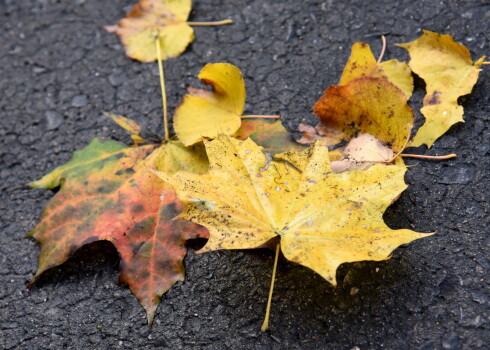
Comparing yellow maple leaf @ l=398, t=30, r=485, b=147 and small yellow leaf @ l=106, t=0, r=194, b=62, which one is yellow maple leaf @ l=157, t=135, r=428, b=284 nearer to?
yellow maple leaf @ l=398, t=30, r=485, b=147

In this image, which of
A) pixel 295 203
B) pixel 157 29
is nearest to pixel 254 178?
pixel 295 203

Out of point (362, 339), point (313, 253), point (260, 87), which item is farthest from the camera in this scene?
point (260, 87)

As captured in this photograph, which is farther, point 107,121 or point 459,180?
point 107,121

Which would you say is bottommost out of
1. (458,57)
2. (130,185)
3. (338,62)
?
(130,185)

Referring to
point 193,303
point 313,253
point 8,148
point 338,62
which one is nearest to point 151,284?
point 193,303

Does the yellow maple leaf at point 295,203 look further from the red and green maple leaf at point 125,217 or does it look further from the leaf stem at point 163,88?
the leaf stem at point 163,88

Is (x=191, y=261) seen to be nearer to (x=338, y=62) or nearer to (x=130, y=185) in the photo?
(x=130, y=185)
